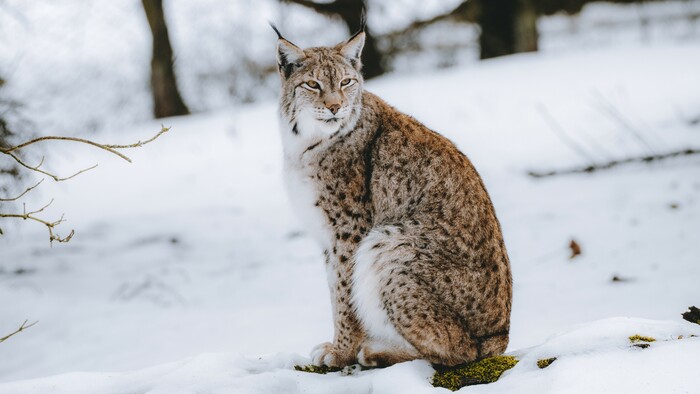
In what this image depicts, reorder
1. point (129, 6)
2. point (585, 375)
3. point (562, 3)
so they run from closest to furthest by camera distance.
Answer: point (585, 375), point (129, 6), point (562, 3)

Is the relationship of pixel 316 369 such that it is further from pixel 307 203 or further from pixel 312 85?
pixel 312 85

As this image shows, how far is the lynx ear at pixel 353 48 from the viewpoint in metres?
4.12

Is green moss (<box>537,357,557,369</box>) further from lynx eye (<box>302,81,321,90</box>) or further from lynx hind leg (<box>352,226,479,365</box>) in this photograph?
lynx eye (<box>302,81,321,90</box>)

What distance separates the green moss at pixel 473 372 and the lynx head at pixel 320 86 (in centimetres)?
141

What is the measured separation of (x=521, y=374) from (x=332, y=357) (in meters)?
1.06

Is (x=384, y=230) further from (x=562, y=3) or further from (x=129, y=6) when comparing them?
(x=562, y=3)

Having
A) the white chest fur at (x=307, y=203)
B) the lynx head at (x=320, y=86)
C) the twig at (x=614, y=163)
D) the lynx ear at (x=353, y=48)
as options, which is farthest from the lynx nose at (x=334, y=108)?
the twig at (x=614, y=163)

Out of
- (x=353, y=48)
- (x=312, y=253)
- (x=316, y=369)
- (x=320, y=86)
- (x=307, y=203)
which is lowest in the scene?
(x=316, y=369)

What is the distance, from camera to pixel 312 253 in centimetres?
645

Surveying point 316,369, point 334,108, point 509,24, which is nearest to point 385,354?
point 316,369

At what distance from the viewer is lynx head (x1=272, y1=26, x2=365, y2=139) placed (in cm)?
388

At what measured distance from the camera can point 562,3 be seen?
51.1 feet

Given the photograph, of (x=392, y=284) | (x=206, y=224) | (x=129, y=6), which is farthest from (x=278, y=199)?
(x=129, y=6)

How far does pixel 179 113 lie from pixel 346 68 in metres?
8.98
